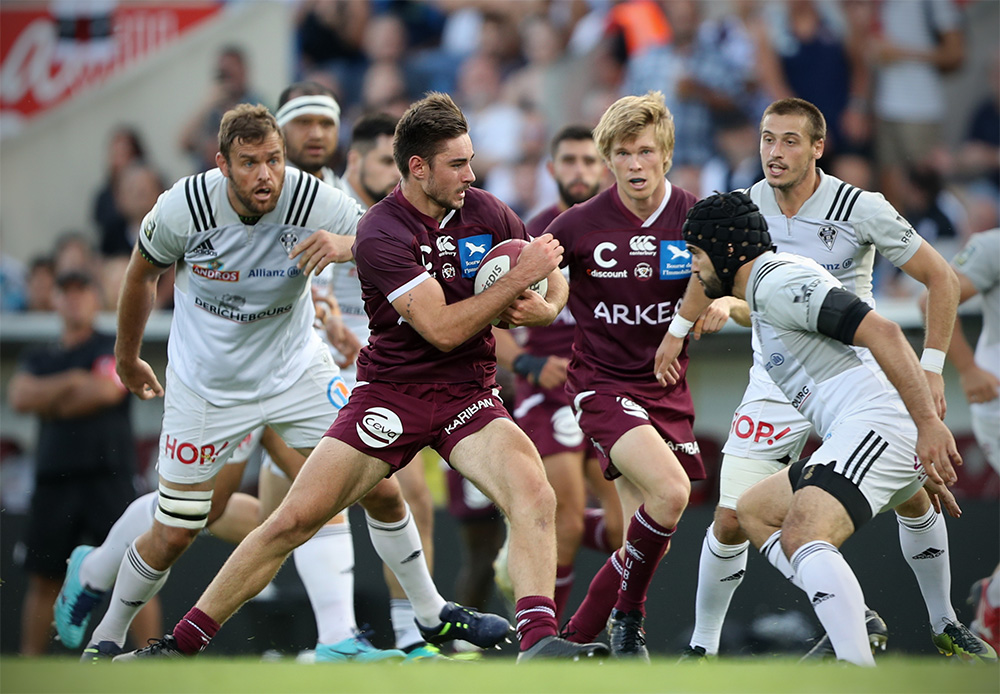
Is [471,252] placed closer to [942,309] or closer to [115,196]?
[942,309]

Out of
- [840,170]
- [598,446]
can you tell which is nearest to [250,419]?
[598,446]

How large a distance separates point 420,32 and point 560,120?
212 cm

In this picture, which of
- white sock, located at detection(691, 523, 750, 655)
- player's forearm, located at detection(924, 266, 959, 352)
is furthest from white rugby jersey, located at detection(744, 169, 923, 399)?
white sock, located at detection(691, 523, 750, 655)

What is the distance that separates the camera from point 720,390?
37.0 ft

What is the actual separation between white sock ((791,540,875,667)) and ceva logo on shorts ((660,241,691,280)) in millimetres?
2043

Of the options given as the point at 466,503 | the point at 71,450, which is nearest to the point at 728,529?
the point at 466,503

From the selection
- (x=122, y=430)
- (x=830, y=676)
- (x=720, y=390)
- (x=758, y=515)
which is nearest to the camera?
(x=830, y=676)

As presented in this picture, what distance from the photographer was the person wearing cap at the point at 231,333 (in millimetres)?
6355

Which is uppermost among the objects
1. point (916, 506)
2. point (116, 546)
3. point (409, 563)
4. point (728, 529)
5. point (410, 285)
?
point (410, 285)

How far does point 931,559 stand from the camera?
631cm

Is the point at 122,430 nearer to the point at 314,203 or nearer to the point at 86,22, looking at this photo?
the point at 314,203

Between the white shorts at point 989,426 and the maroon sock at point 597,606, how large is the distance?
283cm

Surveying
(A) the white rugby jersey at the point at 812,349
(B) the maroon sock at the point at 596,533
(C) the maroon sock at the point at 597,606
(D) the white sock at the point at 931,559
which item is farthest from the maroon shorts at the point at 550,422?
(A) the white rugby jersey at the point at 812,349

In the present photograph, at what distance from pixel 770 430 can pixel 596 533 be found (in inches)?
88.5
